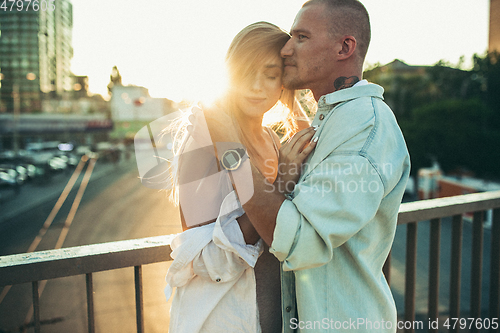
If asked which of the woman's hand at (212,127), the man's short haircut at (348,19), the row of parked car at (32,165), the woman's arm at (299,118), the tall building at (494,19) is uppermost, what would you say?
the tall building at (494,19)

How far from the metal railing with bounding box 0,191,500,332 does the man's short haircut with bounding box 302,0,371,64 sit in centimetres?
101

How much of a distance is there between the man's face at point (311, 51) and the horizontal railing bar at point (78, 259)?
3.05 ft

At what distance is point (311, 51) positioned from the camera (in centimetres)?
150

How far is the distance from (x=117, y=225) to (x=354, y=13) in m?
17.4

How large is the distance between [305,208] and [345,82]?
2.16 ft

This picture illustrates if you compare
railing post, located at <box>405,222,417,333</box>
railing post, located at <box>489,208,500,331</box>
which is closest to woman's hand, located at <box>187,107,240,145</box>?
railing post, located at <box>405,222,417,333</box>

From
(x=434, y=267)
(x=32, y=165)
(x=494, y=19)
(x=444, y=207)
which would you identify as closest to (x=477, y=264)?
(x=434, y=267)

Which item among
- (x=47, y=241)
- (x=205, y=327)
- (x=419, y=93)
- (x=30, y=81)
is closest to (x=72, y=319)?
(x=47, y=241)

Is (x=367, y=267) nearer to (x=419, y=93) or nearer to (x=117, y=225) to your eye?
(x=117, y=225)

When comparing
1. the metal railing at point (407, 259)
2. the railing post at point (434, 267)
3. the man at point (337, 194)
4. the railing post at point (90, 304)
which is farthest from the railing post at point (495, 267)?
the railing post at point (90, 304)

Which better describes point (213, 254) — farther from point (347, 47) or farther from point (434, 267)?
point (434, 267)

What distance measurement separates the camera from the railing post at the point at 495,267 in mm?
2387

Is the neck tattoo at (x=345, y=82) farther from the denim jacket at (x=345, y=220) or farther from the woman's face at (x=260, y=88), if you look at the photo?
the woman's face at (x=260, y=88)

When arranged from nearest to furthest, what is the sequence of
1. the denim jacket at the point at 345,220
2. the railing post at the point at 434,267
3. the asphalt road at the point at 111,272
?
the denim jacket at the point at 345,220 < the railing post at the point at 434,267 < the asphalt road at the point at 111,272
